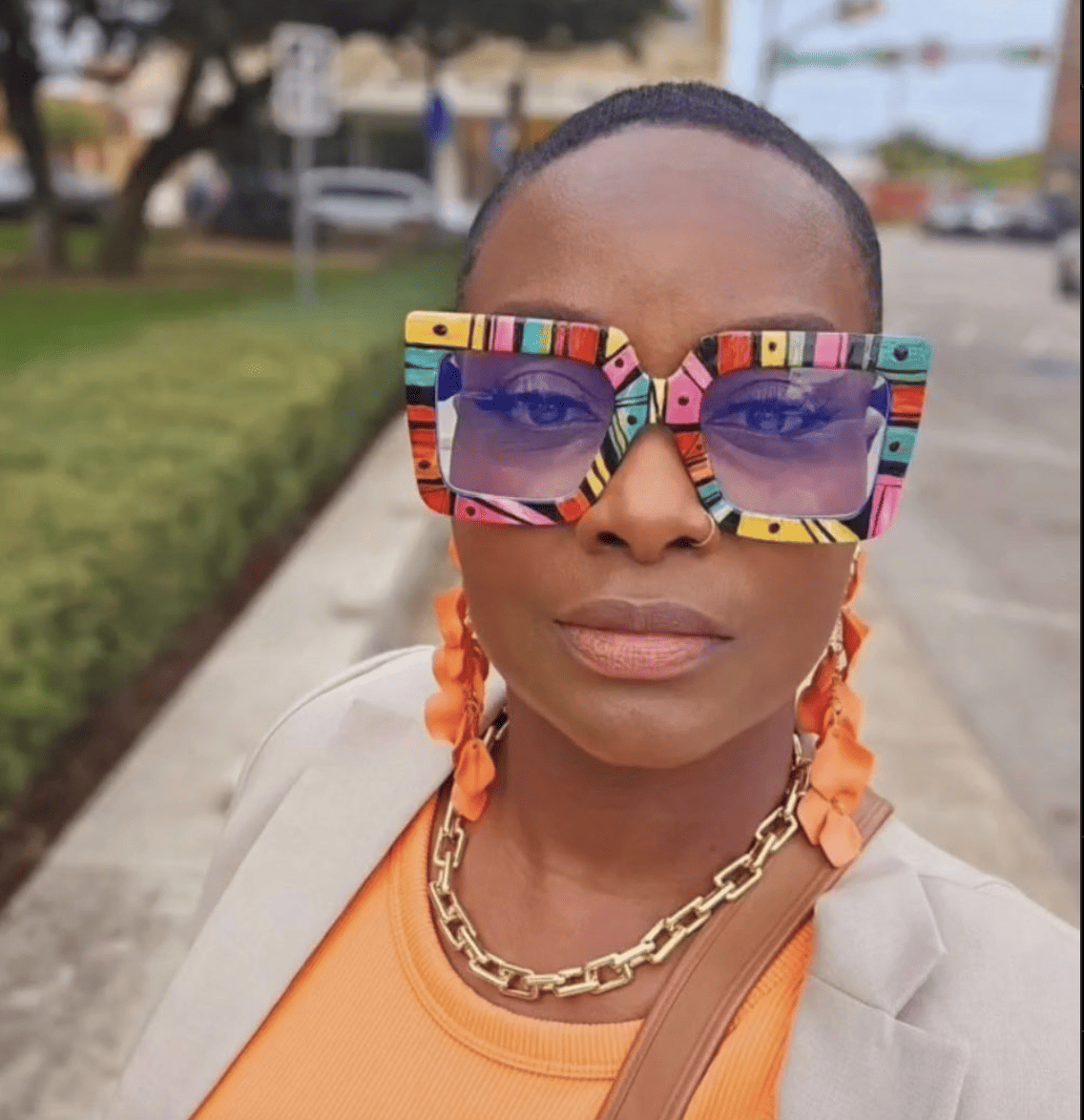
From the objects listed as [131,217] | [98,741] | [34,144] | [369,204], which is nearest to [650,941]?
[98,741]

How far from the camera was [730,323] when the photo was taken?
3.50 ft

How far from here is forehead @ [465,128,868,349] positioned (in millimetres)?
1065

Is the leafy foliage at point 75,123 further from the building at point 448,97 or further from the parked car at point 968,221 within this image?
the parked car at point 968,221

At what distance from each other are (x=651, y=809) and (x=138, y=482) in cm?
359

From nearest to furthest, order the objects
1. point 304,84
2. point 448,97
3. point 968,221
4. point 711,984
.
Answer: point 711,984 → point 304,84 → point 448,97 → point 968,221

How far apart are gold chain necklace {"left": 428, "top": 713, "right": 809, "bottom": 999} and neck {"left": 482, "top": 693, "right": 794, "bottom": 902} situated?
0.06 ft

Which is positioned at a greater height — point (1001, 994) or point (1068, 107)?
point (1068, 107)

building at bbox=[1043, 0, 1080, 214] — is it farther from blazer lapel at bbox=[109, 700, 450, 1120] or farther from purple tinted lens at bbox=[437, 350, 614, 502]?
blazer lapel at bbox=[109, 700, 450, 1120]

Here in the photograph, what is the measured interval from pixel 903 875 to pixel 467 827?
1.64 feet

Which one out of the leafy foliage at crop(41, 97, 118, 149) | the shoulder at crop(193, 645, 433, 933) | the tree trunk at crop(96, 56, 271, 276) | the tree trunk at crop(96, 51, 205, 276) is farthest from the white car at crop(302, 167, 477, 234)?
the shoulder at crop(193, 645, 433, 933)

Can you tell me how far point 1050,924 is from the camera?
1.21 metres

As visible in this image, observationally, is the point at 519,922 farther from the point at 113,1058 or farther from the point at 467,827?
the point at 113,1058

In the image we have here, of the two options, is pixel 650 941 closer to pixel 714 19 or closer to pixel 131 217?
pixel 131 217

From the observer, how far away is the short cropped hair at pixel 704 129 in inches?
44.4
